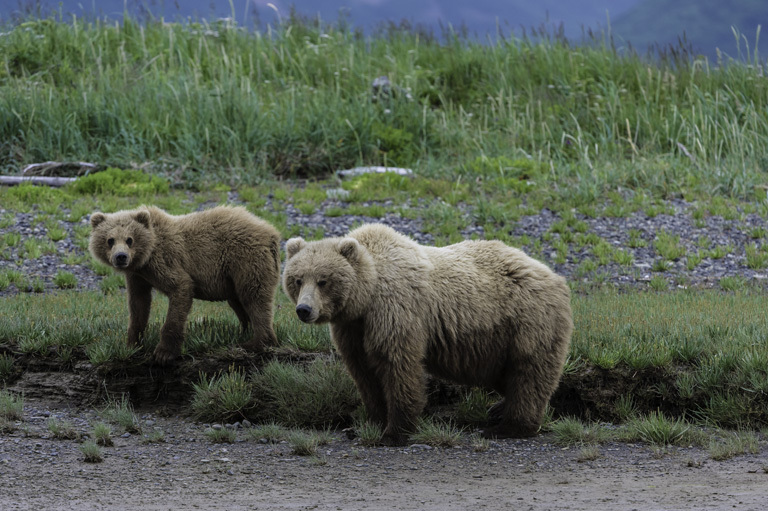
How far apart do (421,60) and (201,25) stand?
4686 millimetres

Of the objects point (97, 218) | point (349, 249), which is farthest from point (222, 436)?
point (97, 218)

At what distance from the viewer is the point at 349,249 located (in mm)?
5727

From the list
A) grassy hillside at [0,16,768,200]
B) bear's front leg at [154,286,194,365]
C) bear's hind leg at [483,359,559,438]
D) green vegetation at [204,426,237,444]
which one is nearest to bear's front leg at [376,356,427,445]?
bear's hind leg at [483,359,559,438]

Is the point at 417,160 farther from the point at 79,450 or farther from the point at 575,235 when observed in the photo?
the point at 79,450

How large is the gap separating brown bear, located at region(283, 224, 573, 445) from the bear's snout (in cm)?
140

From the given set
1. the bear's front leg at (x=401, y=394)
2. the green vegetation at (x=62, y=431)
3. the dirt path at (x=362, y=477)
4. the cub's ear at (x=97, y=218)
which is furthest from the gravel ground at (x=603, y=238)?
the bear's front leg at (x=401, y=394)

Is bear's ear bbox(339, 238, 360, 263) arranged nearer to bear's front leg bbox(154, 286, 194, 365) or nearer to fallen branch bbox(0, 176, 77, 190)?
bear's front leg bbox(154, 286, 194, 365)

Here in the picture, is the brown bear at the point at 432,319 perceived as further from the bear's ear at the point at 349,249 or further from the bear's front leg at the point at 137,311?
the bear's front leg at the point at 137,311

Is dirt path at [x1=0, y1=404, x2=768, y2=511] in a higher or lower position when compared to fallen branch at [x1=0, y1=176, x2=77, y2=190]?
lower

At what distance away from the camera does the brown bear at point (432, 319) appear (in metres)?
5.76

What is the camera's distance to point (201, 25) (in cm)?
1808

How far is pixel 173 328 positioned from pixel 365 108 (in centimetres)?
887

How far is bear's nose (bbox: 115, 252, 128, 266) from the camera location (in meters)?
6.43

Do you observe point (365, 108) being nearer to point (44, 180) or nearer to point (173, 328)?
point (44, 180)
